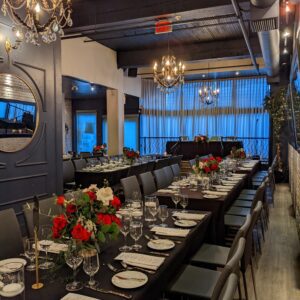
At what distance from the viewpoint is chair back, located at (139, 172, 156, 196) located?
4.44 meters

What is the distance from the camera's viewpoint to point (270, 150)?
11.0m

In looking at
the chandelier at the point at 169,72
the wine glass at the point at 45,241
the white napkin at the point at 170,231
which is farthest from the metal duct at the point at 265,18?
the wine glass at the point at 45,241

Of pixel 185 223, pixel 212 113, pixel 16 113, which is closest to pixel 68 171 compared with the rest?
pixel 16 113

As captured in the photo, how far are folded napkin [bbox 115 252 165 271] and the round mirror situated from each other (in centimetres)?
291

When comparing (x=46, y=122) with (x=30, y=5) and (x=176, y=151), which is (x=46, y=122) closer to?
(x=30, y=5)

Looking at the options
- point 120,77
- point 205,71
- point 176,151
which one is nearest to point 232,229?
point 120,77

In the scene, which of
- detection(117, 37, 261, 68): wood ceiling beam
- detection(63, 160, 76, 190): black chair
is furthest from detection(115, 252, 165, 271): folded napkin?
detection(117, 37, 261, 68): wood ceiling beam

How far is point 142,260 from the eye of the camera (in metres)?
1.87

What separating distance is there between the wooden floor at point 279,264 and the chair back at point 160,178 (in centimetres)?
172

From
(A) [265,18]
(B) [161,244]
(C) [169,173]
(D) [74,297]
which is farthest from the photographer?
(C) [169,173]

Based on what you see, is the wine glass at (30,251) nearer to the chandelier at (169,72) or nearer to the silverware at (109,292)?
the silverware at (109,292)

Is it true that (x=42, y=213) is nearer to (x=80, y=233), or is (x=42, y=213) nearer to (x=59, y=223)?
(x=59, y=223)

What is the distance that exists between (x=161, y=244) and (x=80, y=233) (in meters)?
0.71

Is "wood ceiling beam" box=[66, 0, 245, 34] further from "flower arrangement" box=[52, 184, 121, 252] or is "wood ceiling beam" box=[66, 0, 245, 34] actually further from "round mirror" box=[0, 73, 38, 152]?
"flower arrangement" box=[52, 184, 121, 252]
